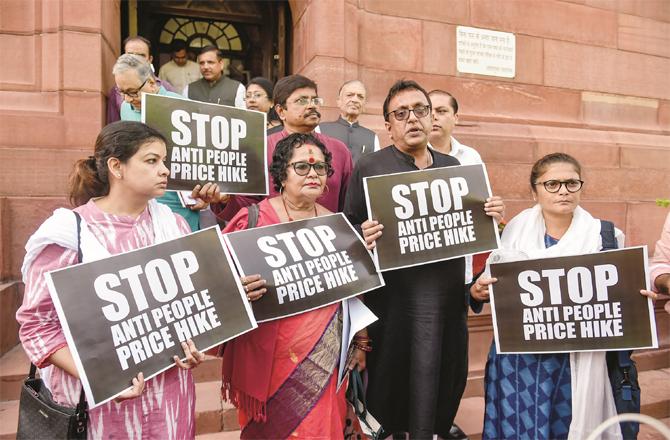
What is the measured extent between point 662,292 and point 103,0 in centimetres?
536

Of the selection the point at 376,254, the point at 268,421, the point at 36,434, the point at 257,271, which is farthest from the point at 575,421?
the point at 36,434

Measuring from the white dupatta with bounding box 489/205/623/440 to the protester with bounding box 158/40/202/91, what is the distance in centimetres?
536

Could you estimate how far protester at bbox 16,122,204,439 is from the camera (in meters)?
1.85

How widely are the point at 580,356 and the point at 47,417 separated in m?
2.44

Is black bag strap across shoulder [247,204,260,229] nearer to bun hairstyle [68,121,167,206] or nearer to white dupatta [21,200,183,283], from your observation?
bun hairstyle [68,121,167,206]

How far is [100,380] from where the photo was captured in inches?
71.5

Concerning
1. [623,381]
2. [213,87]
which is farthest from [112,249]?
[213,87]

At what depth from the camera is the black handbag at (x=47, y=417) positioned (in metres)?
1.85

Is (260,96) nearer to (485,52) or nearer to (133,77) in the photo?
(133,77)

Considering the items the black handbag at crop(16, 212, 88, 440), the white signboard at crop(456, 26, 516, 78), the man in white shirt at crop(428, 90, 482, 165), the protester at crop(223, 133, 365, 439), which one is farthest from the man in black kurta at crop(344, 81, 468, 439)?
the white signboard at crop(456, 26, 516, 78)

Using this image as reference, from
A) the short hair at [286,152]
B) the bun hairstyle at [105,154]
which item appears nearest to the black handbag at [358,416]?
the short hair at [286,152]

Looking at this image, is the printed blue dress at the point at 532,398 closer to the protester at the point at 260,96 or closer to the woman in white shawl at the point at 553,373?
the woman in white shawl at the point at 553,373

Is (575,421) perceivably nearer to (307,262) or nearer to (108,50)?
(307,262)

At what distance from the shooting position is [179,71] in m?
6.84
